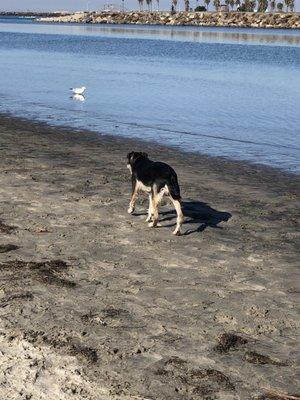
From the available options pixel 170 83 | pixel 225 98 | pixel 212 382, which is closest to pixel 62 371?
pixel 212 382

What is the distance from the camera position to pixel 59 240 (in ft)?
33.4

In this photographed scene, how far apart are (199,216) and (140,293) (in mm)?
4317

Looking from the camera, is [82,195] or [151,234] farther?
[82,195]

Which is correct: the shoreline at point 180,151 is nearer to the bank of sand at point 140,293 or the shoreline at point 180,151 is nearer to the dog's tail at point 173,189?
the bank of sand at point 140,293

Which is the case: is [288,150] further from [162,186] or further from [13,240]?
[13,240]

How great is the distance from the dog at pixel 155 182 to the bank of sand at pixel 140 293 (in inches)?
15.1

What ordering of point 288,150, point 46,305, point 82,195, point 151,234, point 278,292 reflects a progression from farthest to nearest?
point 288,150 → point 82,195 → point 151,234 → point 278,292 → point 46,305

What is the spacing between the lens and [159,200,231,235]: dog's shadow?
11.6 metres

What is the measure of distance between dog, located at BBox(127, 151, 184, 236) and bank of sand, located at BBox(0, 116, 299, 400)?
0.38 meters

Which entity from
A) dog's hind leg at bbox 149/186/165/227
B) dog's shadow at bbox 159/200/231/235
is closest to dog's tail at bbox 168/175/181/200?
dog's hind leg at bbox 149/186/165/227

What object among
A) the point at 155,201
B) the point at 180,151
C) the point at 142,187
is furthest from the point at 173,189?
the point at 180,151

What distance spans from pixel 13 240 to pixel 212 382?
197 inches

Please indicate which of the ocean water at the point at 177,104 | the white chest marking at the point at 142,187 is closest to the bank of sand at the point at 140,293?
the white chest marking at the point at 142,187

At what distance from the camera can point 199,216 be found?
A: 482 inches
